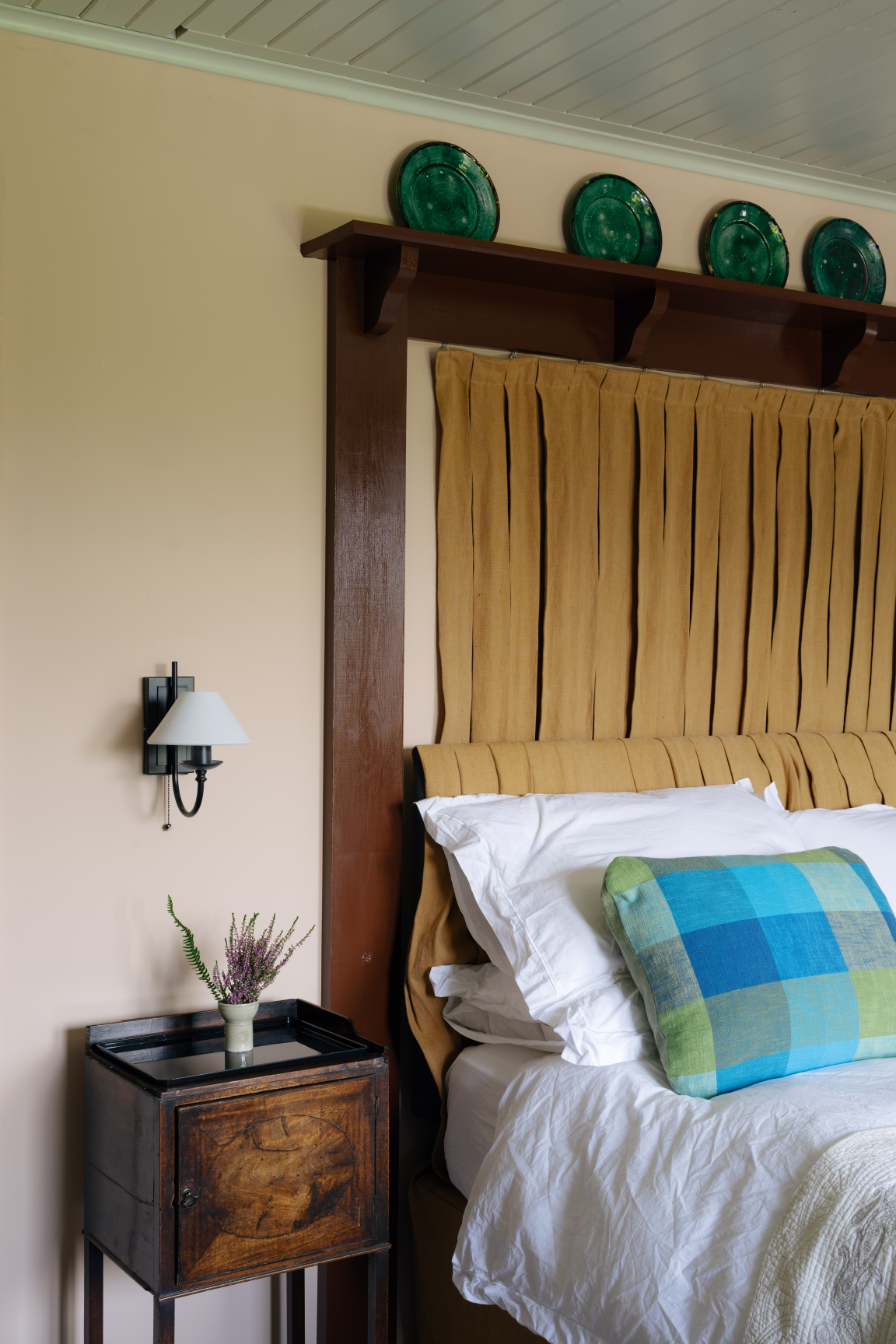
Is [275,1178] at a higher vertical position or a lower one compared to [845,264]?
lower

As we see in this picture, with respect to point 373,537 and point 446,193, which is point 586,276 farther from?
point 373,537

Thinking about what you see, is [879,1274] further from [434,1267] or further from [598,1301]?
[434,1267]

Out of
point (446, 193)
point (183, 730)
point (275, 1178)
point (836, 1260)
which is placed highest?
point (446, 193)

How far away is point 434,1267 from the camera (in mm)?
2338

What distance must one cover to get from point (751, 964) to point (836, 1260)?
589mm

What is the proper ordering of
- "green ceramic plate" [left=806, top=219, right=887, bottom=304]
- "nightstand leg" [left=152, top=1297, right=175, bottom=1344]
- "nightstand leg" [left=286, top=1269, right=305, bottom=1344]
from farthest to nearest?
"green ceramic plate" [left=806, top=219, right=887, bottom=304] → "nightstand leg" [left=286, top=1269, right=305, bottom=1344] → "nightstand leg" [left=152, top=1297, right=175, bottom=1344]

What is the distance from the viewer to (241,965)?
2.18 meters

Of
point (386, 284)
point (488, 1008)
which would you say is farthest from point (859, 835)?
point (386, 284)

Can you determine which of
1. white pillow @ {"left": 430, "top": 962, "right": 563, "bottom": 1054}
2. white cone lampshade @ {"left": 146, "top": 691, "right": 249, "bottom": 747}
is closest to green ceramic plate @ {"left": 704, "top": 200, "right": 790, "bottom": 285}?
white cone lampshade @ {"left": 146, "top": 691, "right": 249, "bottom": 747}

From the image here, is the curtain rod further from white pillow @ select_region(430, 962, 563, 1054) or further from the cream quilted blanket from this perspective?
the cream quilted blanket

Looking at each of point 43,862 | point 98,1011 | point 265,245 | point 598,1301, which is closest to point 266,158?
point 265,245

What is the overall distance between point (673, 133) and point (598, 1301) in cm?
244

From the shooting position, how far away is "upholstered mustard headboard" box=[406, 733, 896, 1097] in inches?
96.1

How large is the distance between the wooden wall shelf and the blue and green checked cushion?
1.25m
